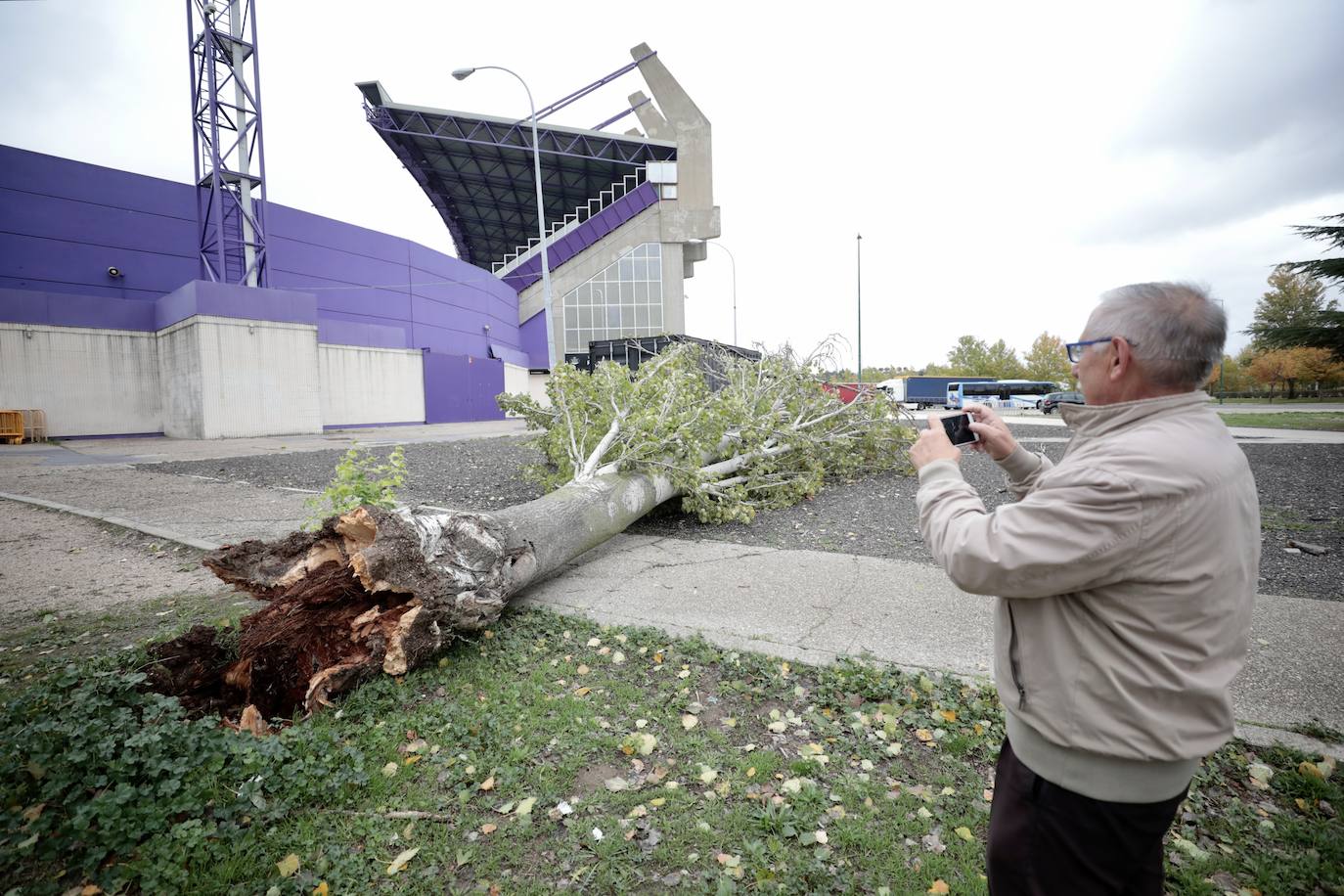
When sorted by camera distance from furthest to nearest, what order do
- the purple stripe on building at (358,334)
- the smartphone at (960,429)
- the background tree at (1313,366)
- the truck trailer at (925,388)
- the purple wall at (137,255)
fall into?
the truck trailer at (925,388), the background tree at (1313,366), the purple stripe on building at (358,334), the purple wall at (137,255), the smartphone at (960,429)

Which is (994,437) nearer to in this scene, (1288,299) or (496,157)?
(496,157)

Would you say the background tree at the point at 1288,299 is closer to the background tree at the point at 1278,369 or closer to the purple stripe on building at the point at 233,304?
the background tree at the point at 1278,369

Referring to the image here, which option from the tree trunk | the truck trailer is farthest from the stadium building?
the truck trailer

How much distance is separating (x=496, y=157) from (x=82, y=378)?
33.0m

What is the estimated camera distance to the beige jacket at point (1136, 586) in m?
1.20

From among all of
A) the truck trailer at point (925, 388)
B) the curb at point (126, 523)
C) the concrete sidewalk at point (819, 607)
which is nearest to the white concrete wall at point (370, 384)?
the curb at point (126, 523)

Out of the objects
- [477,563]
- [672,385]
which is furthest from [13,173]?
[477,563]

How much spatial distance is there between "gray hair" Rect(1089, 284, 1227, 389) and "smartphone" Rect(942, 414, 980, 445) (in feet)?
1.60

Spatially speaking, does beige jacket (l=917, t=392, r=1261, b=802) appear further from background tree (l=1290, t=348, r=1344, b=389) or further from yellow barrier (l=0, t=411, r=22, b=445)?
background tree (l=1290, t=348, r=1344, b=389)

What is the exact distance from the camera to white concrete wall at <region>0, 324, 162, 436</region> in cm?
1739

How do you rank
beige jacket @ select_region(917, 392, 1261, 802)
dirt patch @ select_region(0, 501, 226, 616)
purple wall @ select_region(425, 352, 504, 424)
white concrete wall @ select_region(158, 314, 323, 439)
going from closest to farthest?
beige jacket @ select_region(917, 392, 1261, 802), dirt patch @ select_region(0, 501, 226, 616), white concrete wall @ select_region(158, 314, 323, 439), purple wall @ select_region(425, 352, 504, 424)

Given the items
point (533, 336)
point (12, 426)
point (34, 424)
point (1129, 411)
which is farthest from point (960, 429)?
point (533, 336)

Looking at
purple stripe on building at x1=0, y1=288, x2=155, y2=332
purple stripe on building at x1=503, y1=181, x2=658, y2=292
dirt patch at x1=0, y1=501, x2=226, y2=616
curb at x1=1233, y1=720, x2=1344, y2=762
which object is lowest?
curb at x1=1233, y1=720, x2=1344, y2=762

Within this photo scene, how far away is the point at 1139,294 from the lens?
4.54 feet
